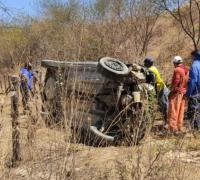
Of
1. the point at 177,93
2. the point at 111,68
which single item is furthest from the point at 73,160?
the point at 177,93

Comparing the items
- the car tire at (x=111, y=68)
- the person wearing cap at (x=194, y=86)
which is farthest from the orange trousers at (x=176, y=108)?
the car tire at (x=111, y=68)

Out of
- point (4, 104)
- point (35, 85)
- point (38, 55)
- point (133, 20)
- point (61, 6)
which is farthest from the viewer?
point (61, 6)

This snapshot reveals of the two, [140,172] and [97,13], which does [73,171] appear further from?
[97,13]

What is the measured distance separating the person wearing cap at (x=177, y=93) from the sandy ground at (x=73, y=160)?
3.35 meters

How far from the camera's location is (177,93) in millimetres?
10414

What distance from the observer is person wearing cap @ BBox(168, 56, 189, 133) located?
1030 cm

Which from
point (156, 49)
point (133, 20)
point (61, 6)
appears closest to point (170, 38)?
point (156, 49)

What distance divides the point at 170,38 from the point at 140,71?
90.3 feet

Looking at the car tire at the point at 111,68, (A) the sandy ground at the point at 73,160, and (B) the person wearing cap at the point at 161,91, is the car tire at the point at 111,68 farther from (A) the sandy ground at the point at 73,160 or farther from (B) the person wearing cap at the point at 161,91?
(A) the sandy ground at the point at 73,160

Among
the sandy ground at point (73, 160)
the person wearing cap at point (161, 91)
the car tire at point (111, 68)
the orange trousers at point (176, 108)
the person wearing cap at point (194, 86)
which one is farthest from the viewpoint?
the person wearing cap at point (161, 91)

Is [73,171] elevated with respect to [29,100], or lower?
lower

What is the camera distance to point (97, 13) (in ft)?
78.4

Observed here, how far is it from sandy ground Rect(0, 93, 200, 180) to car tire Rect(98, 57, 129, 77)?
1.92m

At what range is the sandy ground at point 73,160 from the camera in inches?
211
